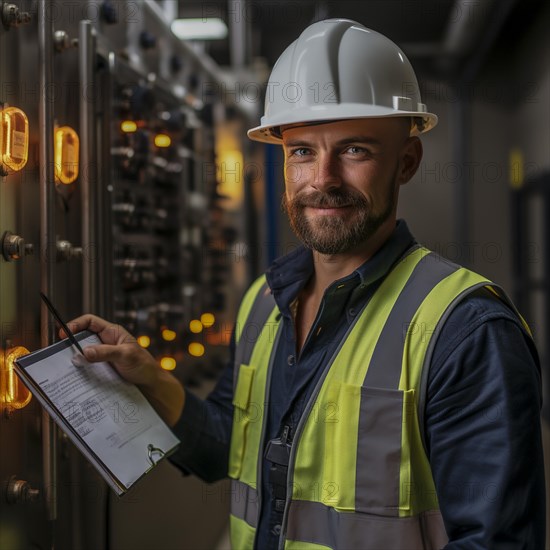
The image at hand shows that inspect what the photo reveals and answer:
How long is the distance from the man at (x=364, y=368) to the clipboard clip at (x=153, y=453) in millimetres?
138

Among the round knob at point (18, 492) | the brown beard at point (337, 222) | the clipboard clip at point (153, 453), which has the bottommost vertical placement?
the round knob at point (18, 492)

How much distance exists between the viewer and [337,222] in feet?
4.34

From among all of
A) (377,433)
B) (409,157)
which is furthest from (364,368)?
(409,157)

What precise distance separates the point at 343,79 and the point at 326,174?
0.66 ft

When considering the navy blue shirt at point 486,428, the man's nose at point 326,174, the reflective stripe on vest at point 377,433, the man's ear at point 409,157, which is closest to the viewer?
the navy blue shirt at point 486,428

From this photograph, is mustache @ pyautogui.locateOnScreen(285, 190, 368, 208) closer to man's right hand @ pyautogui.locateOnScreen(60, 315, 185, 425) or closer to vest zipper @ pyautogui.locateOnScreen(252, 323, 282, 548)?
vest zipper @ pyautogui.locateOnScreen(252, 323, 282, 548)

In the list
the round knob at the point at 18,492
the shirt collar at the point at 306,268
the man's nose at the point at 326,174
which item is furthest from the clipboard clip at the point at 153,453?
the man's nose at the point at 326,174

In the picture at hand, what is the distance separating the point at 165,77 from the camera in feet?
8.38

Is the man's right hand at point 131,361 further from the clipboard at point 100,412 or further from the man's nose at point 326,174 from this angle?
the man's nose at point 326,174

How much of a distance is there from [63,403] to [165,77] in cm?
167

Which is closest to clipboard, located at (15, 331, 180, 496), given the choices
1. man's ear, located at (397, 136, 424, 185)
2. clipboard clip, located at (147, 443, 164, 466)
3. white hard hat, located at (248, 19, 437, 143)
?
clipboard clip, located at (147, 443, 164, 466)

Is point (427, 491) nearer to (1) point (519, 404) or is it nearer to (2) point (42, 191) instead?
(1) point (519, 404)

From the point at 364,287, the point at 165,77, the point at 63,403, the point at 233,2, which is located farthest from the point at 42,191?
the point at 233,2

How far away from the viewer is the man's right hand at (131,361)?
1.36 m
